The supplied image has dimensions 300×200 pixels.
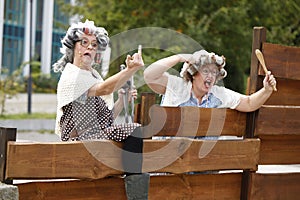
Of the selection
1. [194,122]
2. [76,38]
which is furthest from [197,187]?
[76,38]

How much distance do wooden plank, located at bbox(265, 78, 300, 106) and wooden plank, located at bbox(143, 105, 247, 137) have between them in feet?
1.23

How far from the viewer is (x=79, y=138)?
438 centimetres

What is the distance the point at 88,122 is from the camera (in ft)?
14.5

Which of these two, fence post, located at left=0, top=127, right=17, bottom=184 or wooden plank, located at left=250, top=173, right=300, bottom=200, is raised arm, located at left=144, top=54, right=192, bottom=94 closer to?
wooden plank, located at left=250, top=173, right=300, bottom=200

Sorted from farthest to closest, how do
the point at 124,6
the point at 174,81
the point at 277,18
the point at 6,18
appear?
the point at 6,18
the point at 124,6
the point at 277,18
the point at 174,81

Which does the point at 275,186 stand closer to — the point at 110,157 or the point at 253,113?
the point at 253,113

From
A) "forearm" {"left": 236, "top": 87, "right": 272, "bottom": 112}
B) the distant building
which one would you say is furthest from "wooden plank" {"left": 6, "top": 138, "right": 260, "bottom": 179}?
the distant building

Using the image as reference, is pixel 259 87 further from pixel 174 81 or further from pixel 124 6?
pixel 124 6

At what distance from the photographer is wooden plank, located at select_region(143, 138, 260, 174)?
451 centimetres

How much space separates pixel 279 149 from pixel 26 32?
4076 centimetres

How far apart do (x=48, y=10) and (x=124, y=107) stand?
40825 mm

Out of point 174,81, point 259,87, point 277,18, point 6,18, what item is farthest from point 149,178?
point 6,18

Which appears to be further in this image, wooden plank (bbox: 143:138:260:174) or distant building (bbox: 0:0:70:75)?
distant building (bbox: 0:0:70:75)

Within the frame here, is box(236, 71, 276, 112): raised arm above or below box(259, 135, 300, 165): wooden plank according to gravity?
above
